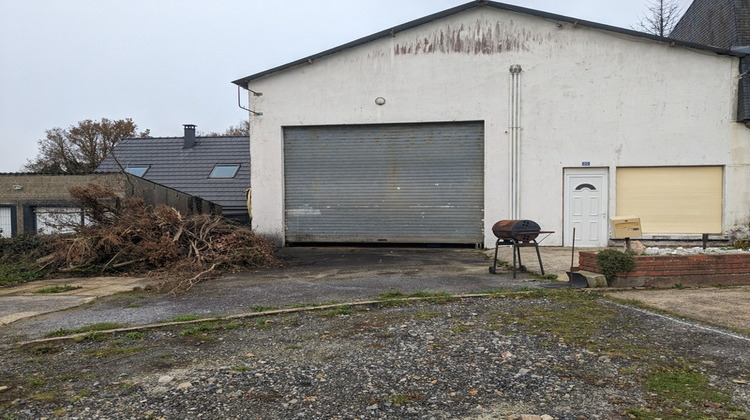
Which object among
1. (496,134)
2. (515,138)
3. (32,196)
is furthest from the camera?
(32,196)

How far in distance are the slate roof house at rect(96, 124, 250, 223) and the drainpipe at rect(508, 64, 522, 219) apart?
934 cm

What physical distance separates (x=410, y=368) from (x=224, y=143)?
71.0ft

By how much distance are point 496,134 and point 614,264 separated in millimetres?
7552

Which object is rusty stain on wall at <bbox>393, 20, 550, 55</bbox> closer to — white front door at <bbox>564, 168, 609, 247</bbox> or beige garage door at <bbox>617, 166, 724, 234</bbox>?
white front door at <bbox>564, 168, 609, 247</bbox>

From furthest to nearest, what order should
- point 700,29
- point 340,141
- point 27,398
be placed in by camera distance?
1. point 700,29
2. point 340,141
3. point 27,398

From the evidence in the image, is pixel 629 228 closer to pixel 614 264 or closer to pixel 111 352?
pixel 614 264

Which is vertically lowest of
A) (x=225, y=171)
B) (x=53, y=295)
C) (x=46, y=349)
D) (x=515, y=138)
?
(x=53, y=295)

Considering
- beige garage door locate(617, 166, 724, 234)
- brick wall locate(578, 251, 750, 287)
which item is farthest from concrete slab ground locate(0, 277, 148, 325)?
beige garage door locate(617, 166, 724, 234)

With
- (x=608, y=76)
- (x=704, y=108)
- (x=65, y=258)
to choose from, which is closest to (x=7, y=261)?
(x=65, y=258)

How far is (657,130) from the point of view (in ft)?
45.3

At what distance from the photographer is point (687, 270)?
25.5 feet

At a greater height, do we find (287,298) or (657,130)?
(657,130)

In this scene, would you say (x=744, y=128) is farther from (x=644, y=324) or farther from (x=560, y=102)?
(x=644, y=324)

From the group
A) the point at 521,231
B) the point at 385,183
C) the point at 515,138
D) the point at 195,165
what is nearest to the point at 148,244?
the point at 385,183
